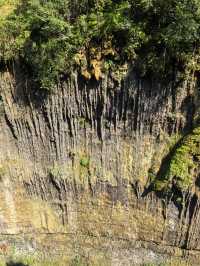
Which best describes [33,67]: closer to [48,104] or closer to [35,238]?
[48,104]

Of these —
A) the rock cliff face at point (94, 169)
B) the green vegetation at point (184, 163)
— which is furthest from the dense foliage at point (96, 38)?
the green vegetation at point (184, 163)

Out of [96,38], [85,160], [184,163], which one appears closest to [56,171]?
[85,160]

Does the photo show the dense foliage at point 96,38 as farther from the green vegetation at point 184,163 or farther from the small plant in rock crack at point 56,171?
the small plant in rock crack at point 56,171

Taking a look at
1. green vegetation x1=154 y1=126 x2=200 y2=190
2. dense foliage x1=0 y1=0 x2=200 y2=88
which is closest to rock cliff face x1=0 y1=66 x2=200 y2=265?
green vegetation x1=154 y1=126 x2=200 y2=190

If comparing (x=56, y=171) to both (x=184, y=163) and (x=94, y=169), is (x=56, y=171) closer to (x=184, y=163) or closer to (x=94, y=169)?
(x=94, y=169)

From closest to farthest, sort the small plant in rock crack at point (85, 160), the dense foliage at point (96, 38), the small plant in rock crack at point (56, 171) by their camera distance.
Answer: the dense foliage at point (96, 38), the small plant in rock crack at point (85, 160), the small plant in rock crack at point (56, 171)
